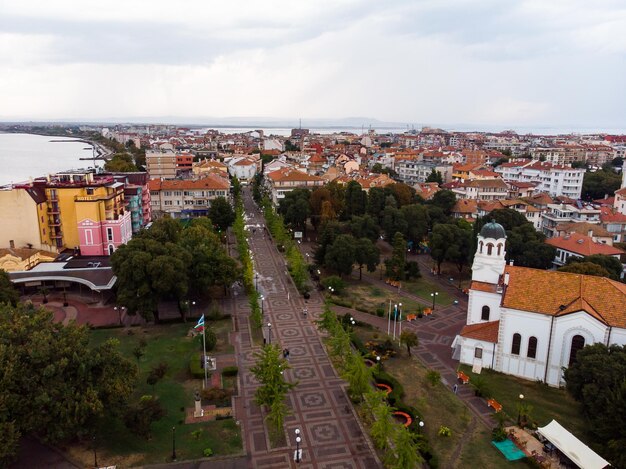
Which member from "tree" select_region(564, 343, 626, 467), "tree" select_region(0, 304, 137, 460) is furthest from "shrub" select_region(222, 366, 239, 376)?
"tree" select_region(564, 343, 626, 467)

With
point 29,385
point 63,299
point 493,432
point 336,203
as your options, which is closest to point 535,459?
point 493,432

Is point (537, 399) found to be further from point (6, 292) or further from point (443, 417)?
point (6, 292)

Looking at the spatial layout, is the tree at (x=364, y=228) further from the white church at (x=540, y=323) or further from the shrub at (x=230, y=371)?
the shrub at (x=230, y=371)

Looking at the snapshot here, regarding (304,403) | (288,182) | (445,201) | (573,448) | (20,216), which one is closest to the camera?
(573,448)

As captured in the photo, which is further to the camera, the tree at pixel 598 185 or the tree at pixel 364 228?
the tree at pixel 598 185

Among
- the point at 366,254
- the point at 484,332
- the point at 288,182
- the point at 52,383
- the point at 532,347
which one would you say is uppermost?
the point at 288,182

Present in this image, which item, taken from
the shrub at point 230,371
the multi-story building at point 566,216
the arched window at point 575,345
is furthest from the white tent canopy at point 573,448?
the multi-story building at point 566,216

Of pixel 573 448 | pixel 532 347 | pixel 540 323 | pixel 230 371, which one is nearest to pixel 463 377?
pixel 532 347
